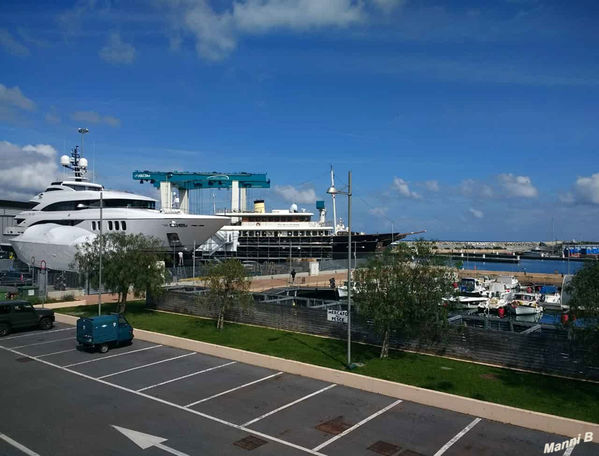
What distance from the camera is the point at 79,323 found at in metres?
18.7

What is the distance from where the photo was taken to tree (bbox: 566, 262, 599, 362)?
11.8 meters

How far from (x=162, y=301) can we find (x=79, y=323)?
31.7ft

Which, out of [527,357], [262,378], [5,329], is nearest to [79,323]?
[5,329]

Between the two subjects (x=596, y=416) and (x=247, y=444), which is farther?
(x=596, y=416)

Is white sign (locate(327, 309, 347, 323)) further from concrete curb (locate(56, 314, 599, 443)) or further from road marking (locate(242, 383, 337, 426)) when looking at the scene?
road marking (locate(242, 383, 337, 426))

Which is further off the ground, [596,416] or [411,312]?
[411,312]

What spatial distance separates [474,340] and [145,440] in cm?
1144

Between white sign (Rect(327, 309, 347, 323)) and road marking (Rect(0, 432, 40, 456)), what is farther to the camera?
white sign (Rect(327, 309, 347, 323))

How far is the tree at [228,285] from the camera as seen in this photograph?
22.0 metres

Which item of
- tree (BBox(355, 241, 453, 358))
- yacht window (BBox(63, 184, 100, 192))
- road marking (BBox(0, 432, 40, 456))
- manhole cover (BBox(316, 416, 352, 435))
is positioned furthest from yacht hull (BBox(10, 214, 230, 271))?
manhole cover (BBox(316, 416, 352, 435))

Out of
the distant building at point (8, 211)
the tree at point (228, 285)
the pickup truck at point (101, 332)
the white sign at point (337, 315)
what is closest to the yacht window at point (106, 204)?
the distant building at point (8, 211)

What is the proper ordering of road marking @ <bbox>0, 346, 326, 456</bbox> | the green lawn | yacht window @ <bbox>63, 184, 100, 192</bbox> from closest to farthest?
road marking @ <bbox>0, 346, 326, 456</bbox>
the green lawn
yacht window @ <bbox>63, 184, 100, 192</bbox>

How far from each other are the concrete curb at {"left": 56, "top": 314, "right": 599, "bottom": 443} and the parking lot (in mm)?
257

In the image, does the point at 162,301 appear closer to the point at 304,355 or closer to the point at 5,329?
the point at 5,329
